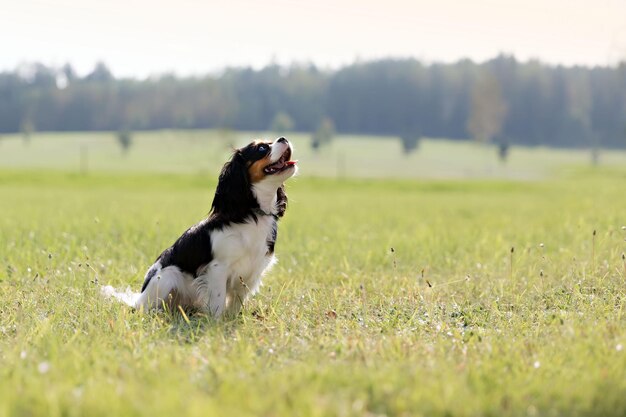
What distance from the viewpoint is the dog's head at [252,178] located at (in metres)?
5.73

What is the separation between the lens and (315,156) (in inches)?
3086

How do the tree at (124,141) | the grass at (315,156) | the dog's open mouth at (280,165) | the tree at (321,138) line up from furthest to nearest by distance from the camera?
the tree at (321,138) → the tree at (124,141) → the grass at (315,156) → the dog's open mouth at (280,165)

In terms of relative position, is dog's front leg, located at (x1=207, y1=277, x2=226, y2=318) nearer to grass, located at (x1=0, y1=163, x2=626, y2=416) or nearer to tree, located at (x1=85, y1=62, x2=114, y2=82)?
grass, located at (x1=0, y1=163, x2=626, y2=416)

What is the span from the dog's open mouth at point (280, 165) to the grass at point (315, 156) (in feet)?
175

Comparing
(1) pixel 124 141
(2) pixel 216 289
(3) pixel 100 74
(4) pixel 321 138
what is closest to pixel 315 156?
(4) pixel 321 138

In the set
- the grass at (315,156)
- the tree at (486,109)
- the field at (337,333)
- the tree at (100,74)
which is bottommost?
the grass at (315,156)

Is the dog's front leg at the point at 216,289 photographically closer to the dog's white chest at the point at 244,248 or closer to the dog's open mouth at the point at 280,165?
the dog's white chest at the point at 244,248

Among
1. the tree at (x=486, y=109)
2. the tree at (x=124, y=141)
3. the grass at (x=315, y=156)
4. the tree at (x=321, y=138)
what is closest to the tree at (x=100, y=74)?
the grass at (x=315, y=156)

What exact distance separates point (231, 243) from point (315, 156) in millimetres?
72834

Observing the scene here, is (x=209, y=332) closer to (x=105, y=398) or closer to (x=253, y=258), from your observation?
(x=253, y=258)

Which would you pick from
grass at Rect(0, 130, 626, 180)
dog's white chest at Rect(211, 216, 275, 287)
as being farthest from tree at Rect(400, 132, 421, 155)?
dog's white chest at Rect(211, 216, 275, 287)

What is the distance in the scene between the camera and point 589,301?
600cm

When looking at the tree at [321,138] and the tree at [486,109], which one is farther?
the tree at [486,109]

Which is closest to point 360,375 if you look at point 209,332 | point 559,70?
point 209,332
